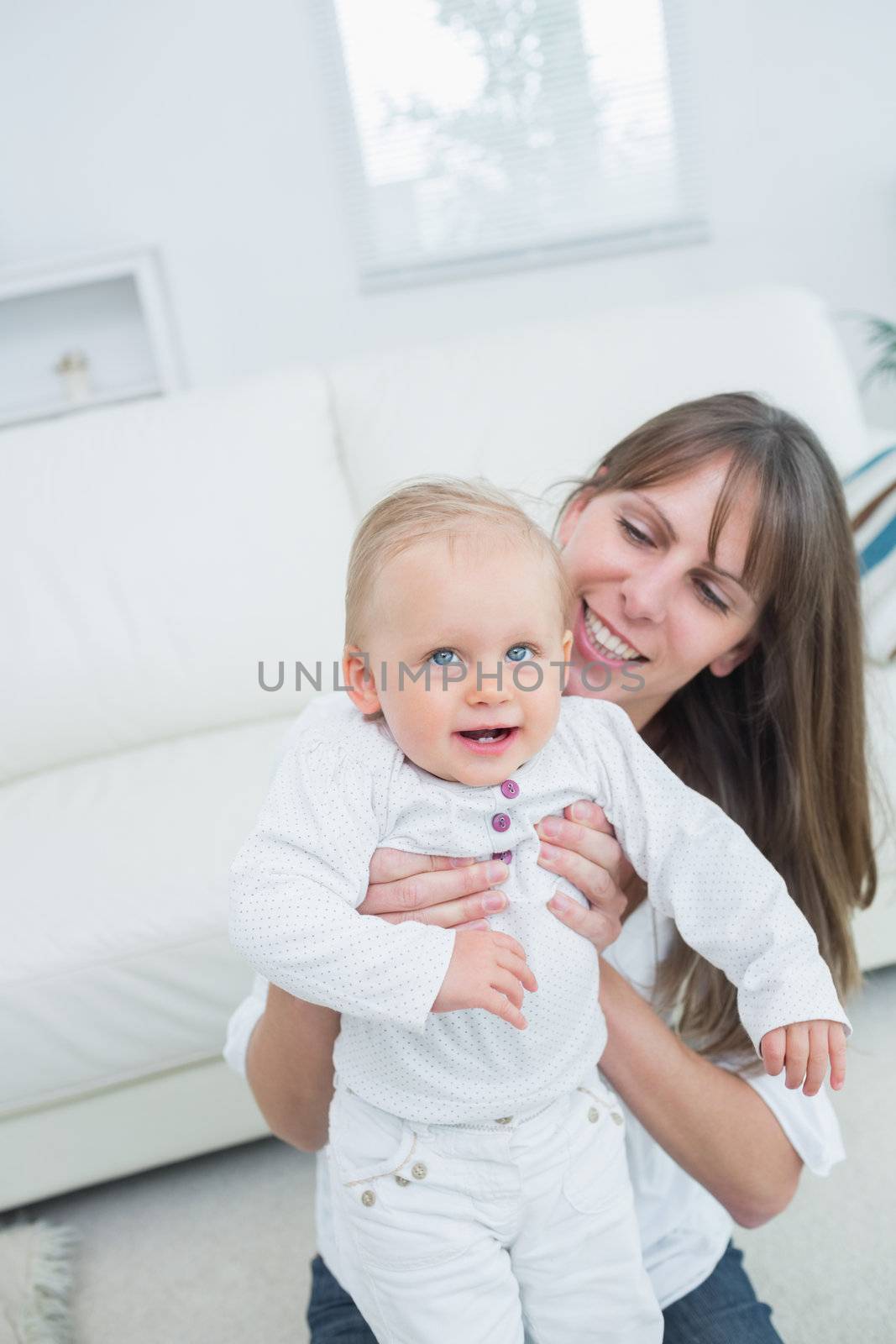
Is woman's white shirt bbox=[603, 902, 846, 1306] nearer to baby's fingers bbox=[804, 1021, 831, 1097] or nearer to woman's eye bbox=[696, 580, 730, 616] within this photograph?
baby's fingers bbox=[804, 1021, 831, 1097]

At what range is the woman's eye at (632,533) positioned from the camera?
1.08 m

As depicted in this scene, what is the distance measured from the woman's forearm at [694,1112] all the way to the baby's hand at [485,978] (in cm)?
21

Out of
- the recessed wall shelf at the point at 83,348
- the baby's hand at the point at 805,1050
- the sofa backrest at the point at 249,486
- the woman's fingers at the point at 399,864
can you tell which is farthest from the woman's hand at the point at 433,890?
the recessed wall shelf at the point at 83,348

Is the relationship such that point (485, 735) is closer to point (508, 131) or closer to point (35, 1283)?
point (35, 1283)

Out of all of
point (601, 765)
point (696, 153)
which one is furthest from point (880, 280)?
point (601, 765)

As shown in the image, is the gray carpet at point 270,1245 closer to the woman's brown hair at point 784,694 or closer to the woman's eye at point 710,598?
the woman's brown hair at point 784,694

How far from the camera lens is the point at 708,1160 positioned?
3.07ft

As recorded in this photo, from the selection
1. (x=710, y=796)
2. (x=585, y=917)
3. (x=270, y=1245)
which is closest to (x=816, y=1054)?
(x=585, y=917)

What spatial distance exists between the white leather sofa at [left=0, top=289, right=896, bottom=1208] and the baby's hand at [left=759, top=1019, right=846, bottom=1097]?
2.31ft

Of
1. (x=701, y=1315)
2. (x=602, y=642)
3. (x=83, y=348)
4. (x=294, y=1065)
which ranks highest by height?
(x=83, y=348)

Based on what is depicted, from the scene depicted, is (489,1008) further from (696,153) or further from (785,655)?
(696,153)

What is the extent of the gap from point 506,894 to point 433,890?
6cm

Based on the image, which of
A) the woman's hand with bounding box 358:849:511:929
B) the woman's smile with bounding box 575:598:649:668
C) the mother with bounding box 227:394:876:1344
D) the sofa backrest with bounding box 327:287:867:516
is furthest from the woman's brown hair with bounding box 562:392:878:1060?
the sofa backrest with bounding box 327:287:867:516

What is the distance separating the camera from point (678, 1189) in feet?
3.33
